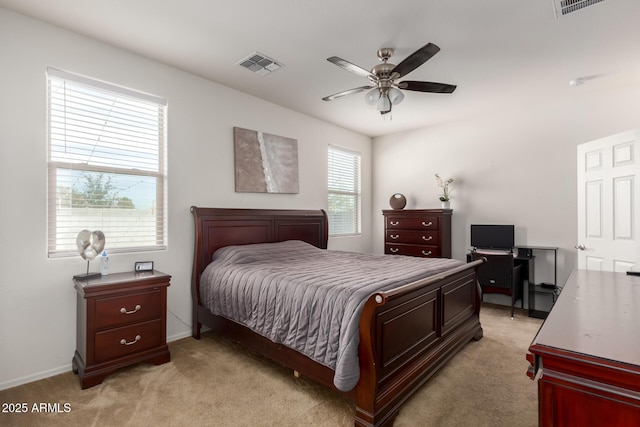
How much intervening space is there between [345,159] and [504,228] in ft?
8.62

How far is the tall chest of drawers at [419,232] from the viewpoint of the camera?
462cm

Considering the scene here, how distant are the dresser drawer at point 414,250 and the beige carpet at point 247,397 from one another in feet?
6.30

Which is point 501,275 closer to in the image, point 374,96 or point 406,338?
point 406,338

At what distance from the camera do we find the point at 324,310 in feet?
6.53

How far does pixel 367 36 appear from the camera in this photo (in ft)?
8.63

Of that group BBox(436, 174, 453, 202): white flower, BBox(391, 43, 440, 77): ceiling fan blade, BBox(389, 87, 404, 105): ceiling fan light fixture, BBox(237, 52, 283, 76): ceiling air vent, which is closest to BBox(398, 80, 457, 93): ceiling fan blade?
BBox(389, 87, 404, 105): ceiling fan light fixture

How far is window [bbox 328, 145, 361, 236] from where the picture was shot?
5199 mm

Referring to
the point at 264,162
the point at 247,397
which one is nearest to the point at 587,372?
the point at 247,397

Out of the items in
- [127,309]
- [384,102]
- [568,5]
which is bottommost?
[127,309]

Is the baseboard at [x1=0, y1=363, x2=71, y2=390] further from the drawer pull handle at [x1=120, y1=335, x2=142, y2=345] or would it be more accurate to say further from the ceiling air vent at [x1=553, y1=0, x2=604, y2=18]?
the ceiling air vent at [x1=553, y1=0, x2=604, y2=18]

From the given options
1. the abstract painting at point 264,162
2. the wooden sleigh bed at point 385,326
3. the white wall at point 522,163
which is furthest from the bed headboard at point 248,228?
the white wall at point 522,163

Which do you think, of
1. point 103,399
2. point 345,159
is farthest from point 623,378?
point 345,159

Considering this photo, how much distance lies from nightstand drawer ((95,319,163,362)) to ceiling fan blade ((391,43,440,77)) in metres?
2.88

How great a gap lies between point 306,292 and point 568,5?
8.83ft
